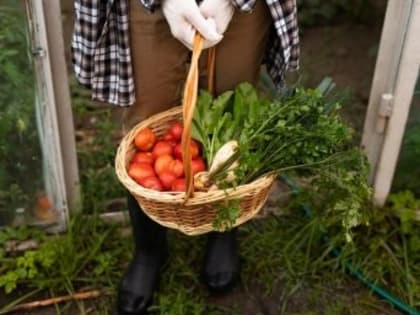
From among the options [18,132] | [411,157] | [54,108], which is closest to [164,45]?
[54,108]

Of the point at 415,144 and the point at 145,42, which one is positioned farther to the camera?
the point at 415,144

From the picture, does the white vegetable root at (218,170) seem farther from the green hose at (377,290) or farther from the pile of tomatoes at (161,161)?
the green hose at (377,290)

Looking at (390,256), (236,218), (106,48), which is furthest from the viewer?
(390,256)

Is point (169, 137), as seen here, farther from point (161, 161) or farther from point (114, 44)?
point (114, 44)

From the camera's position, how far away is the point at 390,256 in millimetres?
2164

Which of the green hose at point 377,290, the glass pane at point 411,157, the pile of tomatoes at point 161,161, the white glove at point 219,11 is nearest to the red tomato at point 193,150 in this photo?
the pile of tomatoes at point 161,161

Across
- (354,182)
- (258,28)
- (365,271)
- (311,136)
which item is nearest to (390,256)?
(365,271)

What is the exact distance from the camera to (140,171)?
162cm

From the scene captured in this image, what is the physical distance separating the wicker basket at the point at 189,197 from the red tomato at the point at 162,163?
0.08 metres

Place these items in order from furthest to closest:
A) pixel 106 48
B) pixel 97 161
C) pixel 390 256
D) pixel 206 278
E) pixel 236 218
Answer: pixel 97 161, pixel 390 256, pixel 206 278, pixel 106 48, pixel 236 218

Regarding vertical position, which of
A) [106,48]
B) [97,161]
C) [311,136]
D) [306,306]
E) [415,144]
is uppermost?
[106,48]

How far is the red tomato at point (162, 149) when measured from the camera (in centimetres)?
169

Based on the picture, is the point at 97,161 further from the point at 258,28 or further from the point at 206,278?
the point at 258,28

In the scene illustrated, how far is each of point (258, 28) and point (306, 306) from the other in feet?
2.97
